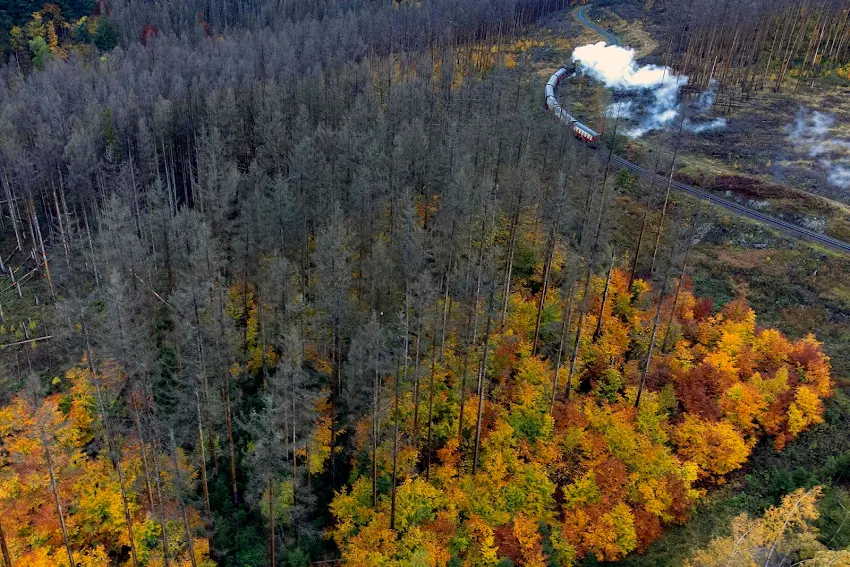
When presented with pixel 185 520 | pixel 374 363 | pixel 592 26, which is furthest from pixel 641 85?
pixel 185 520

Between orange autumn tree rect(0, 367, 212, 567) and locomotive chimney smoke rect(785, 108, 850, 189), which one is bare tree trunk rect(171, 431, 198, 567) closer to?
orange autumn tree rect(0, 367, 212, 567)

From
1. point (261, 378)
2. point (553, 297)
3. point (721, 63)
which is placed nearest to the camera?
point (261, 378)

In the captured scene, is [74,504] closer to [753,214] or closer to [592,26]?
[753,214]

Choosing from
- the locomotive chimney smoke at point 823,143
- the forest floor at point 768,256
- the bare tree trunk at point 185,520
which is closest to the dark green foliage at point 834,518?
the forest floor at point 768,256

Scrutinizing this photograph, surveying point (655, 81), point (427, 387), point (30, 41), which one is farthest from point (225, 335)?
point (30, 41)

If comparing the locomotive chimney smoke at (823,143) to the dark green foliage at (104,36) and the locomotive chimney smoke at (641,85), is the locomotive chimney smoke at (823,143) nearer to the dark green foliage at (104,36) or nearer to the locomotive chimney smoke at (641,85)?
the locomotive chimney smoke at (641,85)

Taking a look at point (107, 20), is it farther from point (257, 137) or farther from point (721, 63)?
point (721, 63)

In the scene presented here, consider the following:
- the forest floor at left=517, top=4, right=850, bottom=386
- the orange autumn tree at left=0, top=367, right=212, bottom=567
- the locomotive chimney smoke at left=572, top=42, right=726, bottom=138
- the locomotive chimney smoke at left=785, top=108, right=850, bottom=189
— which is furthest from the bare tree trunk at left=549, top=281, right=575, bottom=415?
the locomotive chimney smoke at left=785, top=108, right=850, bottom=189
